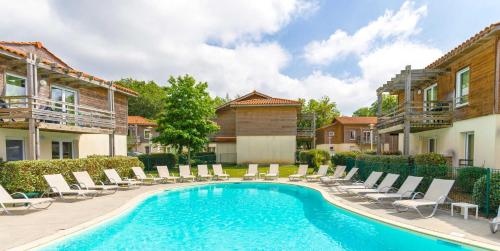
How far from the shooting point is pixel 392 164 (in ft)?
42.9

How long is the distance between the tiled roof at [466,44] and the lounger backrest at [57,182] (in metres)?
17.8

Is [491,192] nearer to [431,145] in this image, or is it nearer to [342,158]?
[431,145]

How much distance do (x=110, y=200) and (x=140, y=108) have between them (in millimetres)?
52862

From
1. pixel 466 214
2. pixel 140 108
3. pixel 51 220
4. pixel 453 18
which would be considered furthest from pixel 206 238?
pixel 140 108

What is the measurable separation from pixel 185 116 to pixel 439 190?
723 inches

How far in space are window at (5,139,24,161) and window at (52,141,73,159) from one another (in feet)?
6.77

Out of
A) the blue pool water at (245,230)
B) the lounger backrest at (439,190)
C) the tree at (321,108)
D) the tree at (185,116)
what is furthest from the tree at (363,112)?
the lounger backrest at (439,190)

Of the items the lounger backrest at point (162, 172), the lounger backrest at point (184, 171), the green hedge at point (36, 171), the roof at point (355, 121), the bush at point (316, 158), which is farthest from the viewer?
the roof at point (355, 121)

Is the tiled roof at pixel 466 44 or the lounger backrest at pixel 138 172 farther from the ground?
the tiled roof at pixel 466 44

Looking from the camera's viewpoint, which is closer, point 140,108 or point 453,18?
point 453,18

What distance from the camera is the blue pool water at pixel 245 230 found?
7.05 meters

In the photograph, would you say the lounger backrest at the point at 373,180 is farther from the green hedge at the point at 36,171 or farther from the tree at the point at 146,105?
the tree at the point at 146,105

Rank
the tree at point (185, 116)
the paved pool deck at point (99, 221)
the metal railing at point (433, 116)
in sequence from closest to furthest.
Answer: the paved pool deck at point (99, 221) → the metal railing at point (433, 116) → the tree at point (185, 116)

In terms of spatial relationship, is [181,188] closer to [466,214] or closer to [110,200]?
[110,200]
